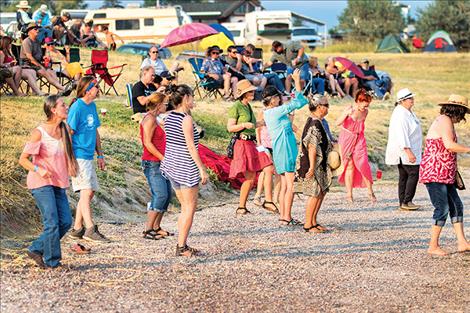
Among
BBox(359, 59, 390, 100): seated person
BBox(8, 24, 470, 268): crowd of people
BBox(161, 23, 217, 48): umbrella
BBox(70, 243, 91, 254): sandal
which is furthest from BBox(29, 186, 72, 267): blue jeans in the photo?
BBox(359, 59, 390, 100): seated person

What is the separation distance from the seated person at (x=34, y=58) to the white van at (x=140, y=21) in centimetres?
3047

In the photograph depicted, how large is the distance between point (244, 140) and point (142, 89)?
1.60m

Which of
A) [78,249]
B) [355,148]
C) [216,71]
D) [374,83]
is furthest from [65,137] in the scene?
[374,83]

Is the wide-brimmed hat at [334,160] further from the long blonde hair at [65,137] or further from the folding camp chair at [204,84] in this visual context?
the folding camp chair at [204,84]

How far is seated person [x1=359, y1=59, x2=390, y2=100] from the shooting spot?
27.2 meters

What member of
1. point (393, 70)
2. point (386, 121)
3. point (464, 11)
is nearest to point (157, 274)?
point (386, 121)

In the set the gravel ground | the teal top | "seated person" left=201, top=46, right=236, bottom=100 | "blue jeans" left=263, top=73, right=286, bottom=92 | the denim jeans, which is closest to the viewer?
the gravel ground

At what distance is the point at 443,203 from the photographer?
33.6 feet

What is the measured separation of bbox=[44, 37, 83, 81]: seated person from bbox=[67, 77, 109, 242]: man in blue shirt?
936 centimetres

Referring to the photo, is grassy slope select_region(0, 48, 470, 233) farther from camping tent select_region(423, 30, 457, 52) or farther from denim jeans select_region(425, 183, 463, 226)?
camping tent select_region(423, 30, 457, 52)

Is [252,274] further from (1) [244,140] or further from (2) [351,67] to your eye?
(2) [351,67]

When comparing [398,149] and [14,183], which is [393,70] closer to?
[398,149]

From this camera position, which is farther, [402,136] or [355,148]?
[355,148]

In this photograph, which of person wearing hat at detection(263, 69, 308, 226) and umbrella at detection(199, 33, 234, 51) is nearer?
person wearing hat at detection(263, 69, 308, 226)
